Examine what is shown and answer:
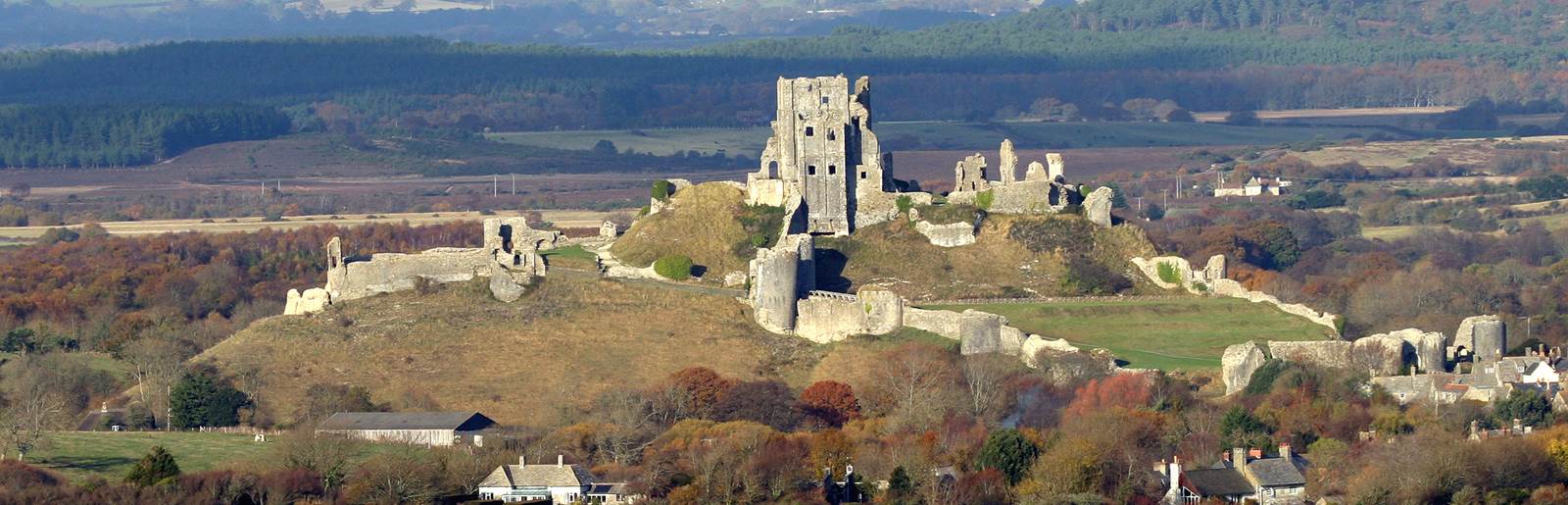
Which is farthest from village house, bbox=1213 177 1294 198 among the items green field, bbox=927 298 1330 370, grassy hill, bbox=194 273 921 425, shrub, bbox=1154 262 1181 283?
grassy hill, bbox=194 273 921 425

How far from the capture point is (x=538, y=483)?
53656mm

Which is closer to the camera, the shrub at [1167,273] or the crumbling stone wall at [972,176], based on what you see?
the shrub at [1167,273]

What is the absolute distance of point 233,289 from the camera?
3487 inches

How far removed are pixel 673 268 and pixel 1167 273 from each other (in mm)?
9362

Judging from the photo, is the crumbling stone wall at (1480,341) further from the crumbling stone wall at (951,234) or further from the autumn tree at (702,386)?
the autumn tree at (702,386)

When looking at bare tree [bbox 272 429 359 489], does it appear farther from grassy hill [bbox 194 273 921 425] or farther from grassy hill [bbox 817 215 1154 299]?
grassy hill [bbox 817 215 1154 299]

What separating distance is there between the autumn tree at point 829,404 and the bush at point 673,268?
23.4ft

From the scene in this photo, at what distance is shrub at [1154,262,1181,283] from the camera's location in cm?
7038

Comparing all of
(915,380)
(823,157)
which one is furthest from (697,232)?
(915,380)

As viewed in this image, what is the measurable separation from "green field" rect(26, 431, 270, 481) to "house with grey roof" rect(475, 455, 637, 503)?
4437mm

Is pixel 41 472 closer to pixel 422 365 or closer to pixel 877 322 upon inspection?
pixel 422 365

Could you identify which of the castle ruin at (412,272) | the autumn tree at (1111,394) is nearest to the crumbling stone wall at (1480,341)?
the autumn tree at (1111,394)

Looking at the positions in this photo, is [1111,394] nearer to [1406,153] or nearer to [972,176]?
[972,176]

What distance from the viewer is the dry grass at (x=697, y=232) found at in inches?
2771
